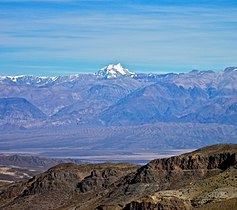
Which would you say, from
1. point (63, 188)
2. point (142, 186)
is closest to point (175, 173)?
point (142, 186)

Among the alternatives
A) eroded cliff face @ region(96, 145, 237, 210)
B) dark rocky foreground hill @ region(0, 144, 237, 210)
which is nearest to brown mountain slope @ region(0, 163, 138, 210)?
dark rocky foreground hill @ region(0, 144, 237, 210)

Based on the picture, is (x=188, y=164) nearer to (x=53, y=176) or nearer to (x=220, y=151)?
(x=220, y=151)

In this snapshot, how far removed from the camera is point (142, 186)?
402 ft

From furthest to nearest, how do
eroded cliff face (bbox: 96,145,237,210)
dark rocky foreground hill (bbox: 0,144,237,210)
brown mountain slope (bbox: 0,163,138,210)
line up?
brown mountain slope (bbox: 0,163,138,210)
eroded cliff face (bbox: 96,145,237,210)
dark rocky foreground hill (bbox: 0,144,237,210)

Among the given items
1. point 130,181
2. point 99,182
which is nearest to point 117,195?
point 130,181

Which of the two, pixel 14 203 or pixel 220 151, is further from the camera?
pixel 14 203

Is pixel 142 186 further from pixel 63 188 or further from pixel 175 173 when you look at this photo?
pixel 63 188

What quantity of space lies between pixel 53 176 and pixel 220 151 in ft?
126

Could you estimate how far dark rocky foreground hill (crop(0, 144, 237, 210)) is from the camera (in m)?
95.1

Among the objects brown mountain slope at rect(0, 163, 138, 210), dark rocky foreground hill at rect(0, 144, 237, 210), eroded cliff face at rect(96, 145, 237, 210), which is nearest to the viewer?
dark rocky foreground hill at rect(0, 144, 237, 210)

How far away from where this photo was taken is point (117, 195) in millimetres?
120938

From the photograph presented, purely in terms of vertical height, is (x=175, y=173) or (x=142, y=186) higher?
(x=175, y=173)

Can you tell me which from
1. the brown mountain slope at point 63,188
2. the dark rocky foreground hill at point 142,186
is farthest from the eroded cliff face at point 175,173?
the brown mountain slope at point 63,188

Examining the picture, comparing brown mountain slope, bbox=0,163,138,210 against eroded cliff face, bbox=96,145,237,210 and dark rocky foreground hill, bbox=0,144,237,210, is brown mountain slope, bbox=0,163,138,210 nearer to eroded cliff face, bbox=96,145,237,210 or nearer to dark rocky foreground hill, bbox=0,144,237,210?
dark rocky foreground hill, bbox=0,144,237,210
